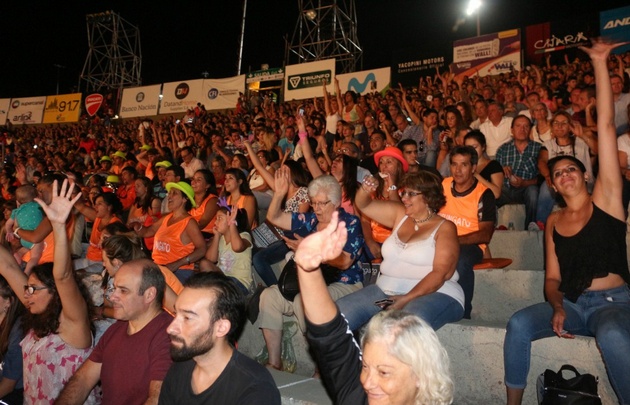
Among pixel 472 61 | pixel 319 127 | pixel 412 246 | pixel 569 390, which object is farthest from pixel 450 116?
pixel 472 61

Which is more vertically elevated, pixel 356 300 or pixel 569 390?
pixel 356 300

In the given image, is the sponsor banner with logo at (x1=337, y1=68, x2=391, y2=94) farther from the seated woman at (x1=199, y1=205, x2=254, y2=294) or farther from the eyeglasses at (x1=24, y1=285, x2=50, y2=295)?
the eyeglasses at (x1=24, y1=285, x2=50, y2=295)

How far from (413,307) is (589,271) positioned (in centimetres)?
103

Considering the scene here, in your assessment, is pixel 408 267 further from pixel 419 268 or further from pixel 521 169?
pixel 521 169

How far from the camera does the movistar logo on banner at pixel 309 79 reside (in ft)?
55.8

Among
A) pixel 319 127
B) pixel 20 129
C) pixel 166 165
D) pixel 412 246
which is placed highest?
pixel 20 129

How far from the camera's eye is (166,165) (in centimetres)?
910

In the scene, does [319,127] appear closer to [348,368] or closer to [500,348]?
[500,348]

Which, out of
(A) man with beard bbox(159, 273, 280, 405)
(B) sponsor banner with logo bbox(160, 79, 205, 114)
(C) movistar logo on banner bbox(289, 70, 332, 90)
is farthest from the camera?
(B) sponsor banner with logo bbox(160, 79, 205, 114)

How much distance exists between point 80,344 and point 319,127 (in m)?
7.64

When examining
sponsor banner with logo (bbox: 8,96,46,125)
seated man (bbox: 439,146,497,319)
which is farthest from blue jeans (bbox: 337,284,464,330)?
sponsor banner with logo (bbox: 8,96,46,125)

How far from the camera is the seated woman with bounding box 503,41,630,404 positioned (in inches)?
127

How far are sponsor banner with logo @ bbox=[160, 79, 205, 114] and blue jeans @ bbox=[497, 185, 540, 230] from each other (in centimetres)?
1535

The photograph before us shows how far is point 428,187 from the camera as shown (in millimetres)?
3961
